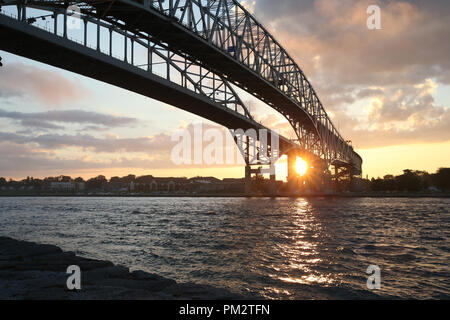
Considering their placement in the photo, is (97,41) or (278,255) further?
(97,41)

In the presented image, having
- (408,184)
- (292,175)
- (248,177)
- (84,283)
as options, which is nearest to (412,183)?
(408,184)

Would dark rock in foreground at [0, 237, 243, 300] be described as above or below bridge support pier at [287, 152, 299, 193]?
below

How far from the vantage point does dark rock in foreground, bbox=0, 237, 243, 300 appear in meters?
7.51

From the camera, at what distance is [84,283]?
8648 millimetres

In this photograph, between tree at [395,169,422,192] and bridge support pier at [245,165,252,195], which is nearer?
bridge support pier at [245,165,252,195]

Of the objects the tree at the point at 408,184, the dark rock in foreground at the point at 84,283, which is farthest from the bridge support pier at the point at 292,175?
the dark rock in foreground at the point at 84,283

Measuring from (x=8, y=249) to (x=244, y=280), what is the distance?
8007mm

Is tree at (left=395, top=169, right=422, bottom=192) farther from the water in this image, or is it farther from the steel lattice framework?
the water

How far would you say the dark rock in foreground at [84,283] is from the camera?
751 cm

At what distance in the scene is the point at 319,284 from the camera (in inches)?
449

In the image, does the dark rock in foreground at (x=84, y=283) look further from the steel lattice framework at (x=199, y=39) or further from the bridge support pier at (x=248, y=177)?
the bridge support pier at (x=248, y=177)

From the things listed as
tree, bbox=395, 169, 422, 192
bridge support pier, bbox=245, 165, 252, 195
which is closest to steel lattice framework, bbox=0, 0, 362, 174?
bridge support pier, bbox=245, 165, 252, 195
